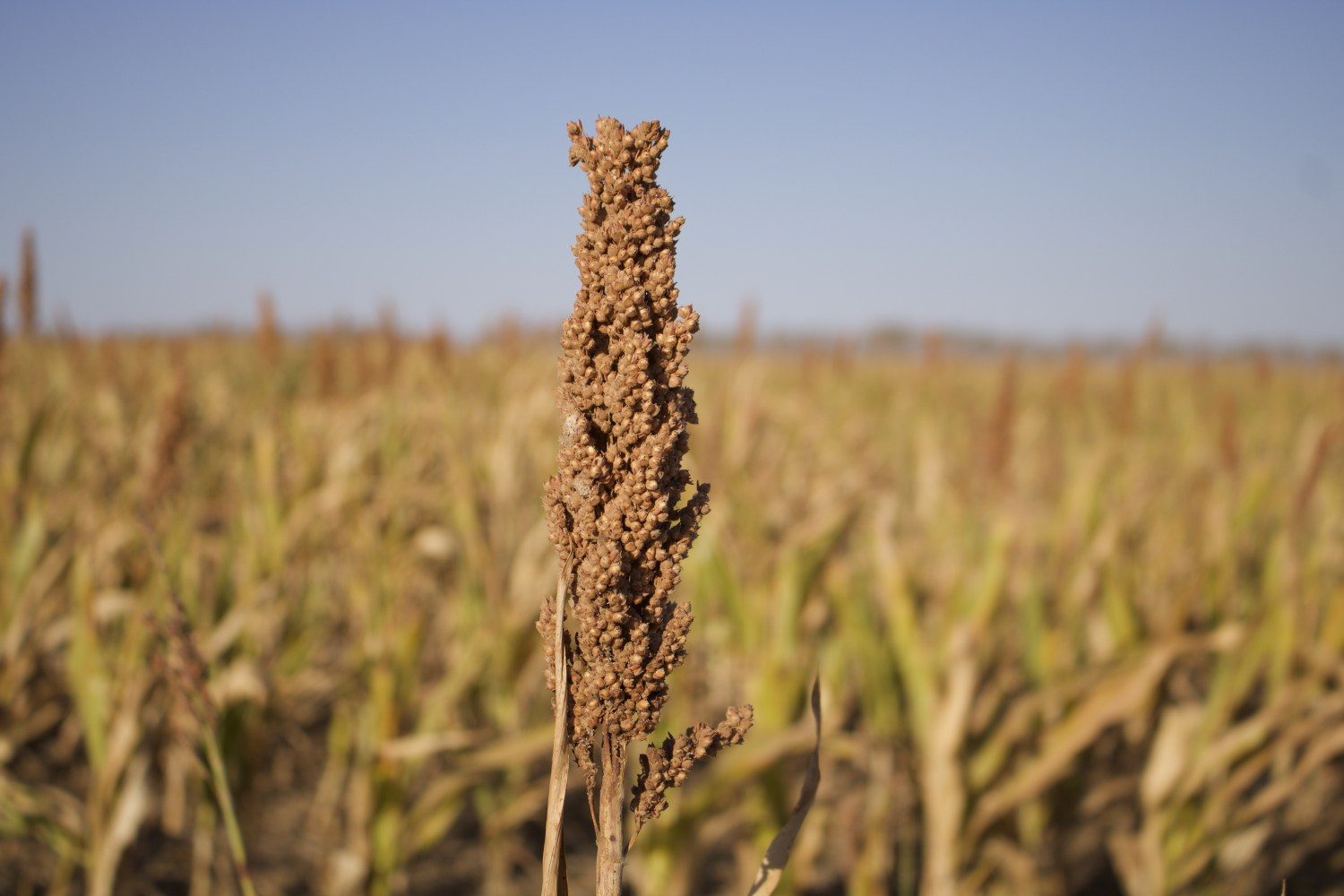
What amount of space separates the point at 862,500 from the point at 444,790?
182 centimetres

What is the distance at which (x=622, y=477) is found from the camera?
748 millimetres

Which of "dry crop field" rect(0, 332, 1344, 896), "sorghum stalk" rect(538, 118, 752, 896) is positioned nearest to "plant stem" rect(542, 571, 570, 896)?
"sorghum stalk" rect(538, 118, 752, 896)

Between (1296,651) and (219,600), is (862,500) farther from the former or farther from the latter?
(219,600)

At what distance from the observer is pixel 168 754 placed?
9.55ft

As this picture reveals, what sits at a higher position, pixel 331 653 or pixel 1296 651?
pixel 1296 651

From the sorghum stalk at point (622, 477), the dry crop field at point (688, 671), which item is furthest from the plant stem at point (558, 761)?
the dry crop field at point (688, 671)

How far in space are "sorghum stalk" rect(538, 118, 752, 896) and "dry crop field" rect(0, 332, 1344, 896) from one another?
618mm

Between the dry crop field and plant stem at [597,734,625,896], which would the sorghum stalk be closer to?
plant stem at [597,734,625,896]

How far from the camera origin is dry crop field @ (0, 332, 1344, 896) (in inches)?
95.8

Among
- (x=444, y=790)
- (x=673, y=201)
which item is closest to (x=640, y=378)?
(x=673, y=201)

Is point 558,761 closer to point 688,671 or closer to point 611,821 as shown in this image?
point 611,821

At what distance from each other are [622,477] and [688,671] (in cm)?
244

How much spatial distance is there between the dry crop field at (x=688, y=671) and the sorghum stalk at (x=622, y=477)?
24.3 inches

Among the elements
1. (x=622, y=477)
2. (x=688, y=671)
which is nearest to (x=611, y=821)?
(x=622, y=477)
